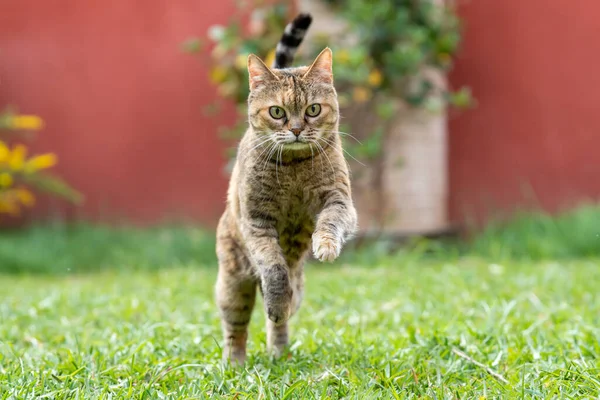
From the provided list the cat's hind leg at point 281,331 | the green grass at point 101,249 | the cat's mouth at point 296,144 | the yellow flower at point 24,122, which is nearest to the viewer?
the cat's mouth at point 296,144

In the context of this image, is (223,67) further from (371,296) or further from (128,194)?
(371,296)

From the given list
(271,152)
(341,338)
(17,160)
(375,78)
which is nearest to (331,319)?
(341,338)

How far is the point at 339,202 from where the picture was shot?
2754mm

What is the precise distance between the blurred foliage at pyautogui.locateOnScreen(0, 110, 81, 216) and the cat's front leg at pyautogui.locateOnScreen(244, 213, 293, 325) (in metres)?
4.34

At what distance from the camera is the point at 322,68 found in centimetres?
290

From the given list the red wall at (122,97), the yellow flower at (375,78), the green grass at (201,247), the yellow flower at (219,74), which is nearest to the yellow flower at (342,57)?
the yellow flower at (375,78)

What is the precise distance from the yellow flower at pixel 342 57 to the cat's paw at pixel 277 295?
11.9 ft

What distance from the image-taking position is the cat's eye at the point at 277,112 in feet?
9.12

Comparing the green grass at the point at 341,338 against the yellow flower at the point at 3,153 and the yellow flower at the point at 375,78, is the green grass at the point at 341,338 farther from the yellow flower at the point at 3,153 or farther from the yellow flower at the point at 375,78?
the yellow flower at the point at 375,78

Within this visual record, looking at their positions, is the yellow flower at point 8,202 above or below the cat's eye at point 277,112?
below

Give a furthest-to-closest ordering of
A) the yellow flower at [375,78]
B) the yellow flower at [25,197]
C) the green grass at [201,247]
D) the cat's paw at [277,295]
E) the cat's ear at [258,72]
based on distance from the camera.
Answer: the yellow flower at [25,197]
the yellow flower at [375,78]
the green grass at [201,247]
the cat's ear at [258,72]
the cat's paw at [277,295]

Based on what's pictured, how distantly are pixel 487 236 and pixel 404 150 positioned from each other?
109 centimetres

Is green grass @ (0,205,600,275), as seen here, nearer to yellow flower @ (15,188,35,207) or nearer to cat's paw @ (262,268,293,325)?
yellow flower @ (15,188,35,207)

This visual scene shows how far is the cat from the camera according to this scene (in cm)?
269
